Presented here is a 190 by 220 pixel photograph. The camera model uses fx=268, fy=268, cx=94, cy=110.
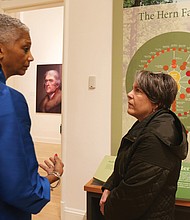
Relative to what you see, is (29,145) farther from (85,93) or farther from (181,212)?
(85,93)

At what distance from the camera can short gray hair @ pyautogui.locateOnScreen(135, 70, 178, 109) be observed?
1.35 metres

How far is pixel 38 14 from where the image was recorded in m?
6.49

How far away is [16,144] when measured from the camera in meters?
0.88

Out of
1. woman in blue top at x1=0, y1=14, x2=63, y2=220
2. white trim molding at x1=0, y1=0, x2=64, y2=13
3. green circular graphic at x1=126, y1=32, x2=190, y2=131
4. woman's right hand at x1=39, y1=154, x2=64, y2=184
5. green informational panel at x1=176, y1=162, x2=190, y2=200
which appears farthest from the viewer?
white trim molding at x1=0, y1=0, x2=64, y2=13

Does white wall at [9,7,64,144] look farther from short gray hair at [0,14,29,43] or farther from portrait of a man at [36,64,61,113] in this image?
short gray hair at [0,14,29,43]

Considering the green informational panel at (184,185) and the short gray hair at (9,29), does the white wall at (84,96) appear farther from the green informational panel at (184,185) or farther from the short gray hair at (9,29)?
the short gray hair at (9,29)

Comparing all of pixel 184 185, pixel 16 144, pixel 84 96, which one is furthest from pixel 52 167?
pixel 84 96

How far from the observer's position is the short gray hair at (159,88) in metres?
1.35

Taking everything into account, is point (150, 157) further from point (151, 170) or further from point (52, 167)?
point (52, 167)

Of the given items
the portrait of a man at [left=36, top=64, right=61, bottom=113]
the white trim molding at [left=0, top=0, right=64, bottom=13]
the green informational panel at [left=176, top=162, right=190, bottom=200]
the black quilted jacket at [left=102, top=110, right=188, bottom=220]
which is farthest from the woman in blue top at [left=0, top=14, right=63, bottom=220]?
the portrait of a man at [left=36, top=64, right=61, bottom=113]

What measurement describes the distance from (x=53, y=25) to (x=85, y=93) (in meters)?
4.27

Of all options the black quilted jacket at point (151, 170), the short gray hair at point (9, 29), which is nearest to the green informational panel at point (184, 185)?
the black quilted jacket at point (151, 170)

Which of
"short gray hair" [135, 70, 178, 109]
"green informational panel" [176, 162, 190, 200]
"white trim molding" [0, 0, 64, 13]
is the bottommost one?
"green informational panel" [176, 162, 190, 200]

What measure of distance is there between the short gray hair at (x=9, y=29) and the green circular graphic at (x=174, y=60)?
5.13 feet
